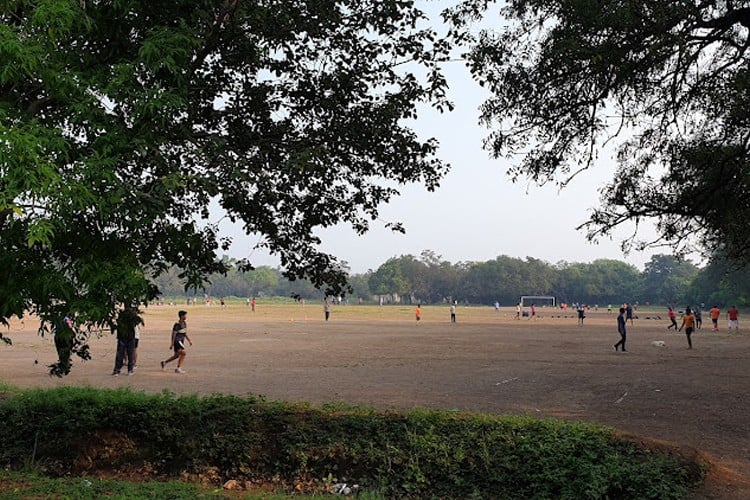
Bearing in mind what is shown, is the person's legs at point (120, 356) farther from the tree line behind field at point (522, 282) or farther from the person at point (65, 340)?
the tree line behind field at point (522, 282)

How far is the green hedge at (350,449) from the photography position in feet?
23.6

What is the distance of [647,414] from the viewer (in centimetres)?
1199

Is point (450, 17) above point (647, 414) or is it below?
above

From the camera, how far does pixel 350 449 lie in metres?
8.06

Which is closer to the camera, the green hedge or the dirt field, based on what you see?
the green hedge

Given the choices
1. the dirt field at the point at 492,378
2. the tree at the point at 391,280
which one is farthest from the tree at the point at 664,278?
the dirt field at the point at 492,378

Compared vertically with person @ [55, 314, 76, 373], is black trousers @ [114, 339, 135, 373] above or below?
below

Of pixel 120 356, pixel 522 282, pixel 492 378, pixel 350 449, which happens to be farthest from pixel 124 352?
pixel 522 282

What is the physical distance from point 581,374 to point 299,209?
12.1 m

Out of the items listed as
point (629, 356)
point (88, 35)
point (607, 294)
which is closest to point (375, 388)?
point (88, 35)

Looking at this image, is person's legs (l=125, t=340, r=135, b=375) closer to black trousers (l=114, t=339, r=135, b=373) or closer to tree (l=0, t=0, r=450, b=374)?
black trousers (l=114, t=339, r=135, b=373)

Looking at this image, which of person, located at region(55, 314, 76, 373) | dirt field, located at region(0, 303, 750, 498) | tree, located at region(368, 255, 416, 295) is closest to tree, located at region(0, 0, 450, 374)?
person, located at region(55, 314, 76, 373)

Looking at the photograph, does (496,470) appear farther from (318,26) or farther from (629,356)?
(629,356)

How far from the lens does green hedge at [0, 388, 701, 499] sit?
720 cm
